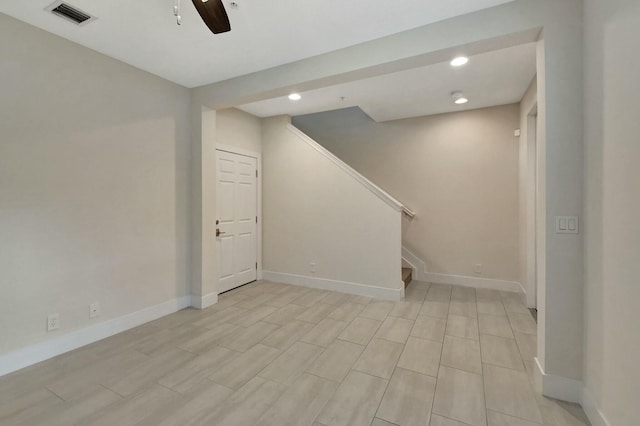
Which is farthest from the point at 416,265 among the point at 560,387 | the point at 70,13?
the point at 70,13

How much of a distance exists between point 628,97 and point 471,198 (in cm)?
306

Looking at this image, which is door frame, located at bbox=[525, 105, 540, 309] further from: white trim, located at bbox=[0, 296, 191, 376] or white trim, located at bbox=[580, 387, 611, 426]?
white trim, located at bbox=[0, 296, 191, 376]

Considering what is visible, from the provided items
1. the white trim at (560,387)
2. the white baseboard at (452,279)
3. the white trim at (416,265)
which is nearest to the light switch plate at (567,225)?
the white trim at (560,387)

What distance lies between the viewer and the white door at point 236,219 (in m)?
3.95

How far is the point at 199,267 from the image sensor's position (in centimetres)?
339

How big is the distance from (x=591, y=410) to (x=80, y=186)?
13.5 feet

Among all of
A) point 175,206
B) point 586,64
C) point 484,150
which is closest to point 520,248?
point 484,150

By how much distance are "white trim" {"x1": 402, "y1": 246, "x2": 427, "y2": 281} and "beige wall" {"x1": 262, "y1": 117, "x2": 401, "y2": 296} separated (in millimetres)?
1079

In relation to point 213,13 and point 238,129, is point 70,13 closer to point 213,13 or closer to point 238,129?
point 213,13

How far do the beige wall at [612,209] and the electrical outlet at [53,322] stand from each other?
12.5 ft

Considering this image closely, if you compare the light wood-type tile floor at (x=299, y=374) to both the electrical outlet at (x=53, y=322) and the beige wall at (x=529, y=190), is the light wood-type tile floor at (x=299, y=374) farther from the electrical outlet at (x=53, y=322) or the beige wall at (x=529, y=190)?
the beige wall at (x=529, y=190)

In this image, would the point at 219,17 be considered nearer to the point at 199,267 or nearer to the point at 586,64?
the point at 586,64

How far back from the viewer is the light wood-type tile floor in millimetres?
1668

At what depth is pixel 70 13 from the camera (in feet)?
6.71
